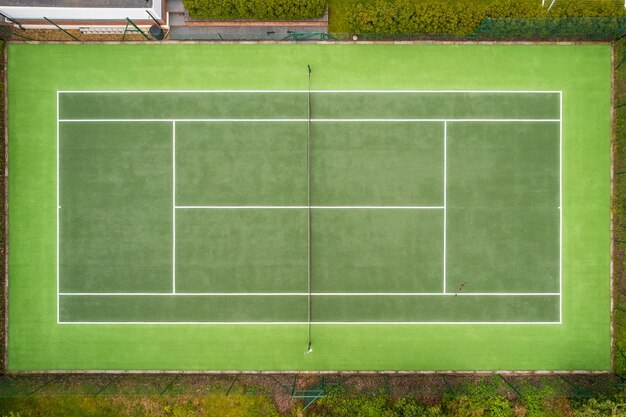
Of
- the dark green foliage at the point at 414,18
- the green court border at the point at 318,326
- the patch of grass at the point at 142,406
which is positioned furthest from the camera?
the green court border at the point at 318,326

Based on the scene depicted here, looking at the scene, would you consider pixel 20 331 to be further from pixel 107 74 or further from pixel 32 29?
pixel 32 29

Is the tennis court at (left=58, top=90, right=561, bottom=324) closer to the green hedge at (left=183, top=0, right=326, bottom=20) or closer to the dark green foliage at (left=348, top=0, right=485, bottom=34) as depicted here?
the dark green foliage at (left=348, top=0, right=485, bottom=34)

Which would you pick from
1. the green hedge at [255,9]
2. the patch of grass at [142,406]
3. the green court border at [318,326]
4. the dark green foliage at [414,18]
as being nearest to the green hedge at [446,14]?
the dark green foliage at [414,18]

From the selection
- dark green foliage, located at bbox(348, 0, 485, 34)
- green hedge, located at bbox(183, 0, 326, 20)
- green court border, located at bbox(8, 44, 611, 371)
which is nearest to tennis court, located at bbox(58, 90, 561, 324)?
green court border, located at bbox(8, 44, 611, 371)

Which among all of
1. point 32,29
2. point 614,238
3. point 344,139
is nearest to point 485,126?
point 344,139

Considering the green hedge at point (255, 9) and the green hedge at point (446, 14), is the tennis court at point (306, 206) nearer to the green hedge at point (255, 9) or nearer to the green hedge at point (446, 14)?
the green hedge at point (446, 14)

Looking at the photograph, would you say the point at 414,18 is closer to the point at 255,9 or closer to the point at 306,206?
the point at 255,9
